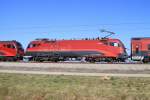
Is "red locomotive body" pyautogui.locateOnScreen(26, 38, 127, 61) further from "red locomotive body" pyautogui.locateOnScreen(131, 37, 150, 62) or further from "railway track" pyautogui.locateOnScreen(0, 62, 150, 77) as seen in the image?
"railway track" pyautogui.locateOnScreen(0, 62, 150, 77)

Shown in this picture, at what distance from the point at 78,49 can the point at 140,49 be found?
7.85 meters

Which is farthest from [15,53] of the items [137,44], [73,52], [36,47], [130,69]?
[130,69]

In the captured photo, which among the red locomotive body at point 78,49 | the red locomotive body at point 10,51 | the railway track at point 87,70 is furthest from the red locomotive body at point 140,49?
the red locomotive body at point 10,51

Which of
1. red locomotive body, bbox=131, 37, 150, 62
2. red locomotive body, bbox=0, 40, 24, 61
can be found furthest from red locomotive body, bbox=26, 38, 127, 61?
red locomotive body, bbox=0, 40, 24, 61

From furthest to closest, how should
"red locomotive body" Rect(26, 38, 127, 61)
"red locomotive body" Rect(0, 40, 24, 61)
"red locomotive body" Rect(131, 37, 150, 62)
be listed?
"red locomotive body" Rect(0, 40, 24, 61), "red locomotive body" Rect(26, 38, 127, 61), "red locomotive body" Rect(131, 37, 150, 62)

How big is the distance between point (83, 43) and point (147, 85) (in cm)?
3061

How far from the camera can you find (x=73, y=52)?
49375 mm

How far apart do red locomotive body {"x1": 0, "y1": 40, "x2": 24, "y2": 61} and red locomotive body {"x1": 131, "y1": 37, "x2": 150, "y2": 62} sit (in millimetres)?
16651

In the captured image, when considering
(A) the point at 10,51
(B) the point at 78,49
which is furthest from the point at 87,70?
(A) the point at 10,51

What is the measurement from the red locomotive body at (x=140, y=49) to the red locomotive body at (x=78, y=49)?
1.35 meters

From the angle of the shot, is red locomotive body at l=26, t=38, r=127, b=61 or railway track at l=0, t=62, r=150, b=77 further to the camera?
red locomotive body at l=26, t=38, r=127, b=61

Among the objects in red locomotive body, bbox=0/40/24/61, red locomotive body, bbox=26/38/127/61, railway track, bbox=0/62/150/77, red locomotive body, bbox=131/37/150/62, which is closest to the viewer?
railway track, bbox=0/62/150/77

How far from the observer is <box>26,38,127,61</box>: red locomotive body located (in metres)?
46.8

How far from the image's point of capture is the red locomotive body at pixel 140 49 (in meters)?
46.5
